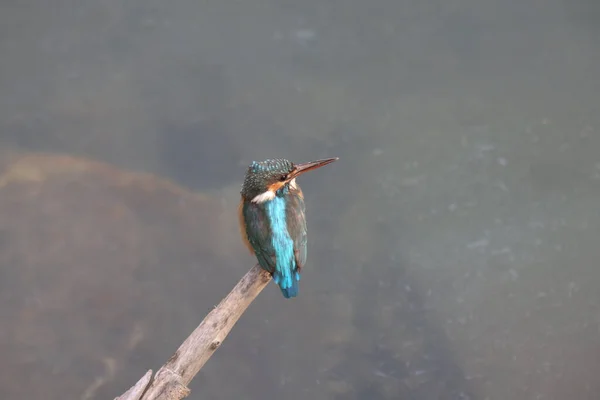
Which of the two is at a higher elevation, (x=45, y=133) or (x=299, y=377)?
(x=45, y=133)

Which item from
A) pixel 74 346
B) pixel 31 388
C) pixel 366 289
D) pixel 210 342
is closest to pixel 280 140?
pixel 366 289

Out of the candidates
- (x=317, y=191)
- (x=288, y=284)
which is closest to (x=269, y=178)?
(x=288, y=284)

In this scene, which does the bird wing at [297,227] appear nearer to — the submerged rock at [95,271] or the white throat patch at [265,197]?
the white throat patch at [265,197]

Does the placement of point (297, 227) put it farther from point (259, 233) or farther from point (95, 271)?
point (95, 271)

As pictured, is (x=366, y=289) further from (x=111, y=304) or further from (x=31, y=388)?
(x=31, y=388)

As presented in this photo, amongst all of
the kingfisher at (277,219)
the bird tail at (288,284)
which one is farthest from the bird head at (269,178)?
the bird tail at (288,284)

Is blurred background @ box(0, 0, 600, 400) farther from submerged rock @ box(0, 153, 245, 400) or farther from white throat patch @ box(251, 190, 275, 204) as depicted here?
white throat patch @ box(251, 190, 275, 204)
